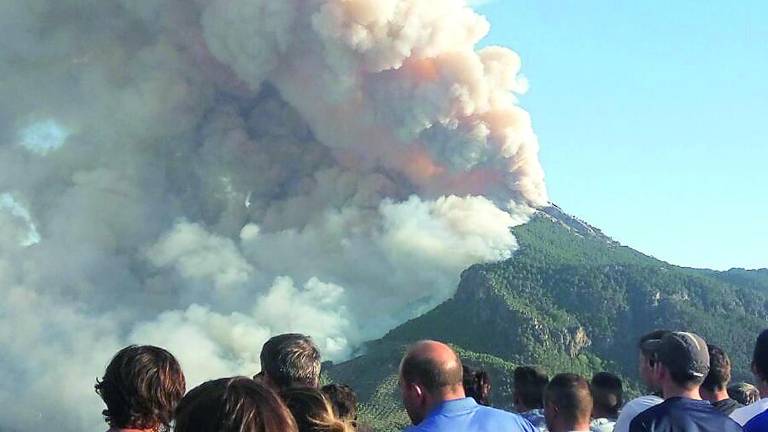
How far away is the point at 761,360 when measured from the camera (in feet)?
20.4

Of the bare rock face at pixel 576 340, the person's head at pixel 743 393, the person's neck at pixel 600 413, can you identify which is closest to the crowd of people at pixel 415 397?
the person's neck at pixel 600 413

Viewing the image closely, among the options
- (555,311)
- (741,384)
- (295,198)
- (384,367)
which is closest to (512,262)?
(555,311)

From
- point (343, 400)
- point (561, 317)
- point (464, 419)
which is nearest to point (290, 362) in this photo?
point (343, 400)

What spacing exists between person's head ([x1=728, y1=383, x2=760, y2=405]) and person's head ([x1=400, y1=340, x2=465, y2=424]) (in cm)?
423

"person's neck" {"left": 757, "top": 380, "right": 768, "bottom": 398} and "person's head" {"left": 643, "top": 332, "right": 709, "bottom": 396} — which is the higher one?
"person's head" {"left": 643, "top": 332, "right": 709, "bottom": 396}

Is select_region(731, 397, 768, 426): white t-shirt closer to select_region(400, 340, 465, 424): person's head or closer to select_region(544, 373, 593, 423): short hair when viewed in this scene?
select_region(544, 373, 593, 423): short hair

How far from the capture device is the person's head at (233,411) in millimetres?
2842

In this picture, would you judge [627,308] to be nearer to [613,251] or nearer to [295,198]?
[613,251]

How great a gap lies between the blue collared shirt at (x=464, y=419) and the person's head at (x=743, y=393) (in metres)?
3.83

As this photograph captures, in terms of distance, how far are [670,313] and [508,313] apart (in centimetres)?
1976

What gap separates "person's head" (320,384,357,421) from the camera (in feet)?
18.8

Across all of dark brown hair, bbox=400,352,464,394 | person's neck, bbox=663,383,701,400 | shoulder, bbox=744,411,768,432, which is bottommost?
shoulder, bbox=744,411,768,432

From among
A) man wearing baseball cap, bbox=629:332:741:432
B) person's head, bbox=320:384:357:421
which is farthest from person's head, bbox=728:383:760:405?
person's head, bbox=320:384:357:421

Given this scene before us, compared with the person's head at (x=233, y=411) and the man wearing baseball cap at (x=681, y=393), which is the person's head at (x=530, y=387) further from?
the person's head at (x=233, y=411)
